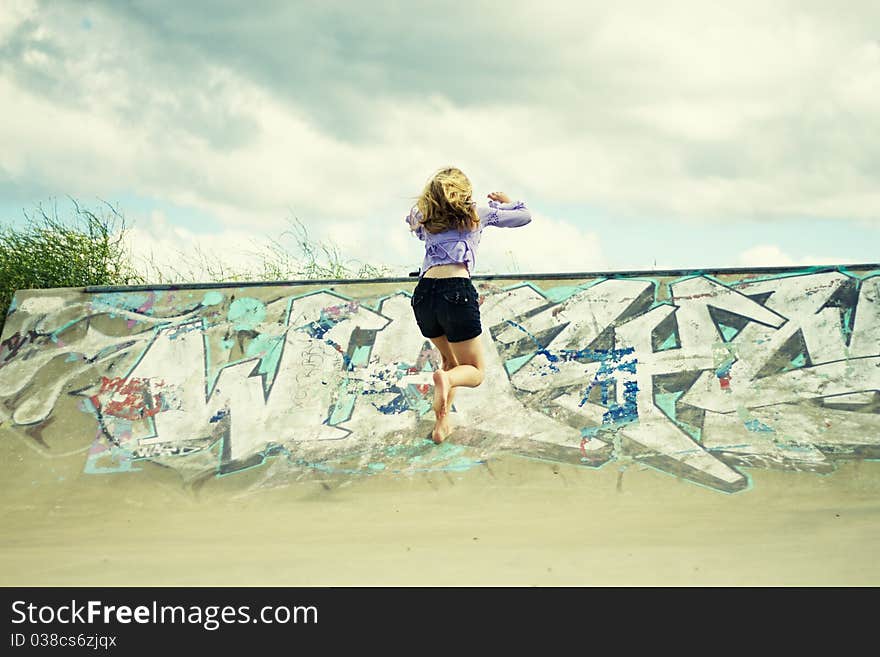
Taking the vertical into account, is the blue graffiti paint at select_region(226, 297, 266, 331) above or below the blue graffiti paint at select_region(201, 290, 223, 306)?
below

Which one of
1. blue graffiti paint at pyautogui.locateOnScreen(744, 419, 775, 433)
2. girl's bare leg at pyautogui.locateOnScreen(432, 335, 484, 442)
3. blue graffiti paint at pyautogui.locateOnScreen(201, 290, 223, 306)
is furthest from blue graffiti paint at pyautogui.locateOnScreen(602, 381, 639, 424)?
blue graffiti paint at pyautogui.locateOnScreen(201, 290, 223, 306)

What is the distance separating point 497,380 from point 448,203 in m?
1.89

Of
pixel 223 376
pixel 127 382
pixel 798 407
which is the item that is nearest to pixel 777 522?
pixel 798 407

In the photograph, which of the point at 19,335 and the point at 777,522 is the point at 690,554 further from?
the point at 19,335

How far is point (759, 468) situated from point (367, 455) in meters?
2.59

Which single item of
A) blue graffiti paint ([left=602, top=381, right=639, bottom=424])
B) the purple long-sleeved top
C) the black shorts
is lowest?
blue graffiti paint ([left=602, top=381, right=639, bottom=424])

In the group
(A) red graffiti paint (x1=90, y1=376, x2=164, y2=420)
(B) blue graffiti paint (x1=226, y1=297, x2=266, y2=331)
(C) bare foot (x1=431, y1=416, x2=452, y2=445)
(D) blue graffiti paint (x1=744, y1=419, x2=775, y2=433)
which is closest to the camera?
(C) bare foot (x1=431, y1=416, x2=452, y2=445)

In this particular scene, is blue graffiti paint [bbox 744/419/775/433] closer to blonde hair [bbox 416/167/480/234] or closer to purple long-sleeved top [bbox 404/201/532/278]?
purple long-sleeved top [bbox 404/201/532/278]

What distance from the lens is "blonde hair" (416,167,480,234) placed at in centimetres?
402

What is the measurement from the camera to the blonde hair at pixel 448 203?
4023mm

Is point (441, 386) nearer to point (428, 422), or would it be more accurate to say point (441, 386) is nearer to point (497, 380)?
point (428, 422)

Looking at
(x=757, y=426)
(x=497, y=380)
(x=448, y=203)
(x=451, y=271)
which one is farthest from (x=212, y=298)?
(x=757, y=426)

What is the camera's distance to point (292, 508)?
15.9ft

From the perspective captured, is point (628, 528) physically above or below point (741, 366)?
below
